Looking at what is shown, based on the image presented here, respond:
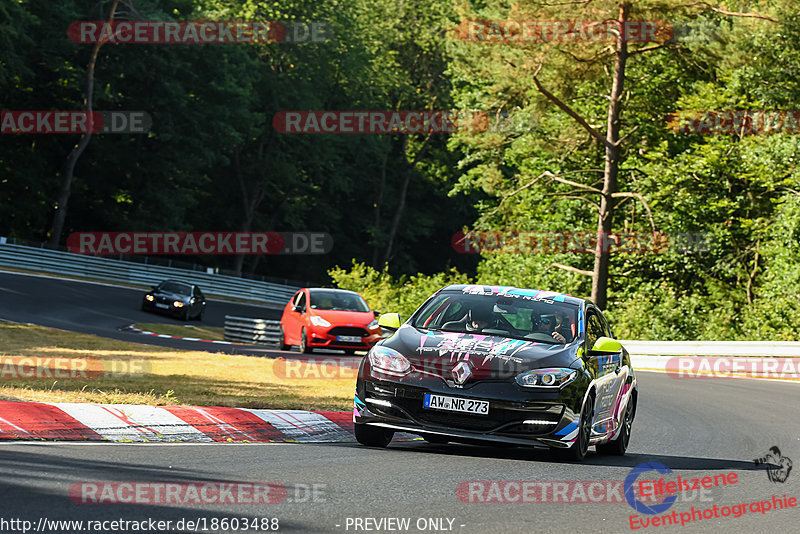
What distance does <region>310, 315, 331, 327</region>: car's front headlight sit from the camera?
88.7 ft

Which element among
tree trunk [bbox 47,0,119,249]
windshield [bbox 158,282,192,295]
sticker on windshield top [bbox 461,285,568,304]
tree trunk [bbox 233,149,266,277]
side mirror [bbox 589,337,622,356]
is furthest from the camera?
tree trunk [bbox 233,149,266,277]

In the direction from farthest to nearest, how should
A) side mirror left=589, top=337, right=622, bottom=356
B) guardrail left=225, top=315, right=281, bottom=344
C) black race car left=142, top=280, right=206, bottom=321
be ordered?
black race car left=142, top=280, right=206, bottom=321 → guardrail left=225, top=315, right=281, bottom=344 → side mirror left=589, top=337, right=622, bottom=356

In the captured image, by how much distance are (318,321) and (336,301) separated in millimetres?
1326

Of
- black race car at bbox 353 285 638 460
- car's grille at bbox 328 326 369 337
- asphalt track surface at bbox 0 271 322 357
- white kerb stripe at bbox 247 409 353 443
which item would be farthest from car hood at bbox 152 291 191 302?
black race car at bbox 353 285 638 460

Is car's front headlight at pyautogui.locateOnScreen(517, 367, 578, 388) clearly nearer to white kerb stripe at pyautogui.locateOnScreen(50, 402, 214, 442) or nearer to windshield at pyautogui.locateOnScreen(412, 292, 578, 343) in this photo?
windshield at pyautogui.locateOnScreen(412, 292, 578, 343)

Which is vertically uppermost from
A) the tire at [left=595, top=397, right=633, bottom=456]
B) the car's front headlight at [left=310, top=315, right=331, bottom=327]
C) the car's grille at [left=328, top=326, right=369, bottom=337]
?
the tire at [left=595, top=397, right=633, bottom=456]

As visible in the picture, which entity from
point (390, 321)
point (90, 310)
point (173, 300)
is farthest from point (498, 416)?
point (173, 300)

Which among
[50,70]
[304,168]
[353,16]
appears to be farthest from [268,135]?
[50,70]

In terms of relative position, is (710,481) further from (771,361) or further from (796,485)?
(771,361)

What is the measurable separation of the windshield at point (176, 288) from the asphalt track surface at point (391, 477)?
31.3 meters

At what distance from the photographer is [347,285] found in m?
49.1

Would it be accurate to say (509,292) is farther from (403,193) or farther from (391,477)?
(403,193)

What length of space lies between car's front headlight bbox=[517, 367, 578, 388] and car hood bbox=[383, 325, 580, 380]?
53 millimetres

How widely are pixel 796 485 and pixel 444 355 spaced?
3.14 meters
